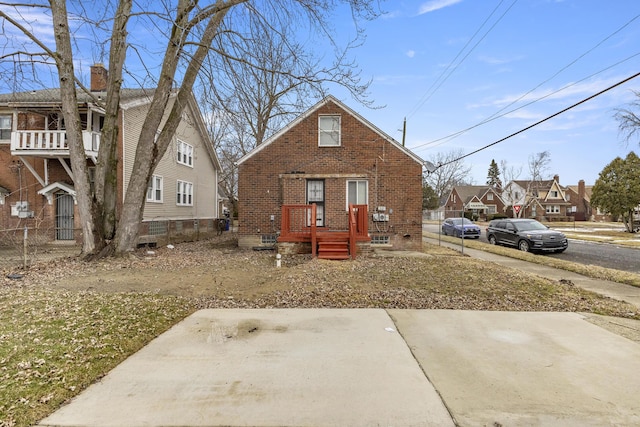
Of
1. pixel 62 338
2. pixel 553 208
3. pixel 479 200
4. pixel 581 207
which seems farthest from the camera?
pixel 479 200

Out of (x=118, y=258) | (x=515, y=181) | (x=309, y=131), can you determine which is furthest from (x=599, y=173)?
(x=118, y=258)

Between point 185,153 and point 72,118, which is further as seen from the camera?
point 185,153

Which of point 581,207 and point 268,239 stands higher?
point 581,207

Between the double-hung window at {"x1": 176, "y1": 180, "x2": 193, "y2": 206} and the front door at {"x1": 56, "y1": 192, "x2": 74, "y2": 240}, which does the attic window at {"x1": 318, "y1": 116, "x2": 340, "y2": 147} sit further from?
the front door at {"x1": 56, "y1": 192, "x2": 74, "y2": 240}

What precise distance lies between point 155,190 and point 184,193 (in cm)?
345

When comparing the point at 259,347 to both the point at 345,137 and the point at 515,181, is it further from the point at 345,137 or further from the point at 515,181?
the point at 515,181

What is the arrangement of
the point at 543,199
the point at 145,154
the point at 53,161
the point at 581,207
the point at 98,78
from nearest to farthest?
the point at 145,154 < the point at 53,161 < the point at 98,78 < the point at 543,199 < the point at 581,207

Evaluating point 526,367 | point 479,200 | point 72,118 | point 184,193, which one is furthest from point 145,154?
point 479,200

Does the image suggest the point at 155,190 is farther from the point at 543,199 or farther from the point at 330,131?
the point at 543,199

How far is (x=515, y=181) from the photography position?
6147cm

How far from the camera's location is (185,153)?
20.8 metres

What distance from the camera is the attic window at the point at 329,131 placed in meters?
14.4

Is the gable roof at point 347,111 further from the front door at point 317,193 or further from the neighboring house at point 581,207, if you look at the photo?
the neighboring house at point 581,207

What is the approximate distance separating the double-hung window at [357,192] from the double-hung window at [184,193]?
1076 cm
